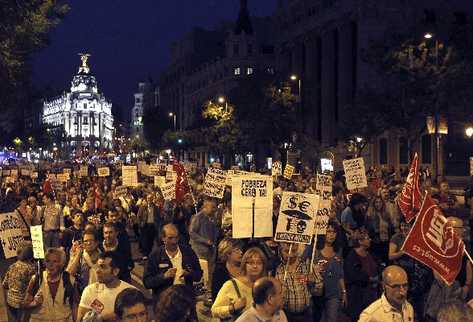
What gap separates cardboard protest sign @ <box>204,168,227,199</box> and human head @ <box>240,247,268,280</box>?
366 inches

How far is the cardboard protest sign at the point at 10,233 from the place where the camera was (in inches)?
393

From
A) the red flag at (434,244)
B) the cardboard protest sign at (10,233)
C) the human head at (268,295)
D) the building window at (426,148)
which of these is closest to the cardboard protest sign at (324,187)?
the cardboard protest sign at (10,233)

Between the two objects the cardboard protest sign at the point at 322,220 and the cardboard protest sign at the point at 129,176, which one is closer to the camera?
the cardboard protest sign at the point at 322,220

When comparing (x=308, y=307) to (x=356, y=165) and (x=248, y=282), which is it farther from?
(x=356, y=165)

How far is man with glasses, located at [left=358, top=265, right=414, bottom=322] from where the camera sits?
5.69 m

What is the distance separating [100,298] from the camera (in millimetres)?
6469

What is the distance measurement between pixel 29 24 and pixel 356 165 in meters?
12.0

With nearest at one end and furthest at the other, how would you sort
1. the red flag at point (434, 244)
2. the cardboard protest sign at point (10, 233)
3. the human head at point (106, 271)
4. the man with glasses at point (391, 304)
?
the man with glasses at point (391, 304) → the human head at point (106, 271) → the red flag at point (434, 244) → the cardboard protest sign at point (10, 233)

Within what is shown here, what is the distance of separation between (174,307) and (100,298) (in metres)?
1.99

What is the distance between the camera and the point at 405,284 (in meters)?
5.78

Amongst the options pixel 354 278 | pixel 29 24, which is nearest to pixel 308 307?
pixel 354 278

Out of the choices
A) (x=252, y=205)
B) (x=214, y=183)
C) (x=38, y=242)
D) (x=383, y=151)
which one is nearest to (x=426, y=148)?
(x=383, y=151)

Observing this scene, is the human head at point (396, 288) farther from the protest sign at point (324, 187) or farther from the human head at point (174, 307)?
the protest sign at point (324, 187)

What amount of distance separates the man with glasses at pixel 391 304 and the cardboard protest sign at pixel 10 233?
19.0ft
